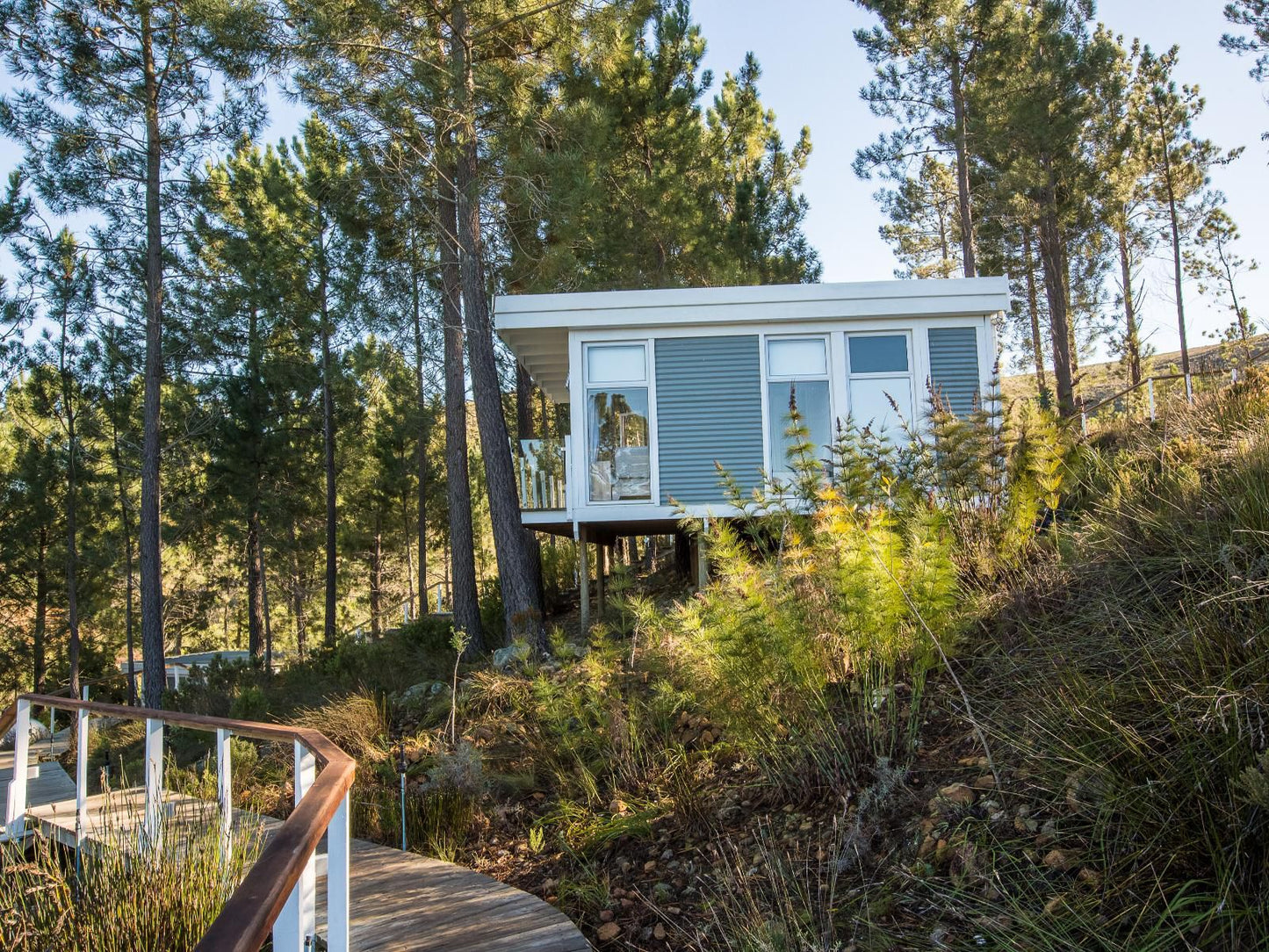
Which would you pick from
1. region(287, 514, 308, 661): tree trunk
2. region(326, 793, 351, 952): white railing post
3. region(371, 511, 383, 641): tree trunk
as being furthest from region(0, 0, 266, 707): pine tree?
region(326, 793, 351, 952): white railing post

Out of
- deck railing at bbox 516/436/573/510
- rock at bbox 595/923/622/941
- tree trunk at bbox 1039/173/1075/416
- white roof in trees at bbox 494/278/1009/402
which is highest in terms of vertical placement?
tree trunk at bbox 1039/173/1075/416

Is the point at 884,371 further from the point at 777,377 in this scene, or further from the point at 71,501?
the point at 71,501

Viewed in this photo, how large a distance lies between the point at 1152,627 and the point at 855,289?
763cm

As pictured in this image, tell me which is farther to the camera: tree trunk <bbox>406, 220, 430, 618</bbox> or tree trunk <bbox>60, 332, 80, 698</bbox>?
tree trunk <bbox>60, 332, 80, 698</bbox>

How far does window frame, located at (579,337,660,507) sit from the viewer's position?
10773mm

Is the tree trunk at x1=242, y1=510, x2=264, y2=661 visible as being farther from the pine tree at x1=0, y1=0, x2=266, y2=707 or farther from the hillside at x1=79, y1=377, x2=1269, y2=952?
the hillside at x1=79, y1=377, x2=1269, y2=952

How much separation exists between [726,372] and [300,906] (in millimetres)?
9224

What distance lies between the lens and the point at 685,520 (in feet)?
19.8

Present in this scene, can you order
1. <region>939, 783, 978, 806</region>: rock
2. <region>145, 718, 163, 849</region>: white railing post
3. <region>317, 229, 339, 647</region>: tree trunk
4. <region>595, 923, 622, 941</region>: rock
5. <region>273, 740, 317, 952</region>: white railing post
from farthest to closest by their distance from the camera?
1. <region>317, 229, 339, 647</region>: tree trunk
2. <region>145, 718, 163, 849</region>: white railing post
3. <region>595, 923, 622, 941</region>: rock
4. <region>939, 783, 978, 806</region>: rock
5. <region>273, 740, 317, 952</region>: white railing post

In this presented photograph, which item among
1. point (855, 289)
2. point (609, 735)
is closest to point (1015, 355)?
point (855, 289)

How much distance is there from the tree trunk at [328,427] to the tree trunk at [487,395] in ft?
21.7

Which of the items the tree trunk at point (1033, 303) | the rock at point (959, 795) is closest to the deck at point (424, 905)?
the rock at point (959, 795)

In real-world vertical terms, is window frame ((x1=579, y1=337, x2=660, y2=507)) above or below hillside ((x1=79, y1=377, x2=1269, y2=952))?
above

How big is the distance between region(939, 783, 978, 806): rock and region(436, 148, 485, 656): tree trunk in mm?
9426
